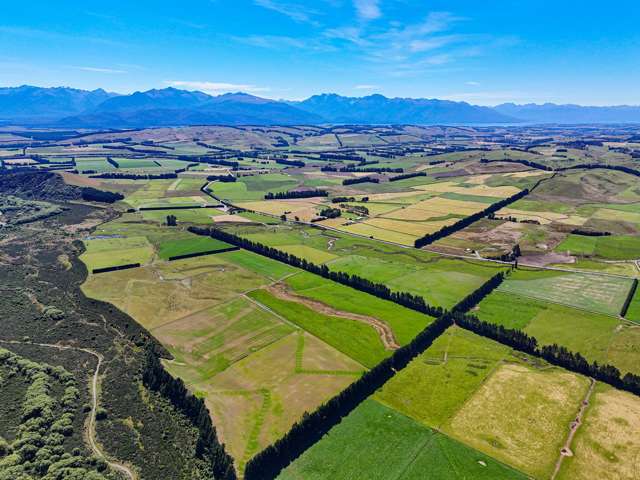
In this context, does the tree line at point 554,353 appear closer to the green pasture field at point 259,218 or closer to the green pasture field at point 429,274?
the green pasture field at point 429,274

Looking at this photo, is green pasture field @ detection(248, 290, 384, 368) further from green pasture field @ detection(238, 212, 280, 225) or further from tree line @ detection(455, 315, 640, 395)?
green pasture field @ detection(238, 212, 280, 225)

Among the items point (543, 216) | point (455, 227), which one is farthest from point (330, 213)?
point (543, 216)

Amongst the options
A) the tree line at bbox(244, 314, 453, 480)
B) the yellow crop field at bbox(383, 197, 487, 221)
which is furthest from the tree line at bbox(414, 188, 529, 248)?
the tree line at bbox(244, 314, 453, 480)

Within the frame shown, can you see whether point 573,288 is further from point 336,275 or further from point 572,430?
point 336,275

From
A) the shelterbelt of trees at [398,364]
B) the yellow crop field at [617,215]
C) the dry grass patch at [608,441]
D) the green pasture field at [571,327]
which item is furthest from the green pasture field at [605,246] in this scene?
the dry grass patch at [608,441]

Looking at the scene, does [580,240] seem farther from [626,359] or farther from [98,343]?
[98,343]
